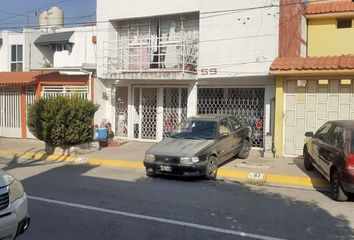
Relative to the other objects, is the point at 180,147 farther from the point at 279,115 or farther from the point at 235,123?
the point at 279,115

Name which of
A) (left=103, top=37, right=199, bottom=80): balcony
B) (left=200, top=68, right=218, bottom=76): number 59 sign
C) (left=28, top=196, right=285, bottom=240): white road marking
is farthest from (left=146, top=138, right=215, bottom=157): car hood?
(left=103, top=37, right=199, bottom=80): balcony

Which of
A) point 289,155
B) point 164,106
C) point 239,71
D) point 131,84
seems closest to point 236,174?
point 289,155

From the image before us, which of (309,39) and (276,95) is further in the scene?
(309,39)

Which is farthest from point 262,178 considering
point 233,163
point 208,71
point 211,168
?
point 208,71

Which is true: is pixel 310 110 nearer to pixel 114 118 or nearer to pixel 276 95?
pixel 276 95

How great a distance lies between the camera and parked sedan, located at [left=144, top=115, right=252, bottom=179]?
10.8m

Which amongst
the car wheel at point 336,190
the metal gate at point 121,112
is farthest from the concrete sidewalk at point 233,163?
the car wheel at point 336,190

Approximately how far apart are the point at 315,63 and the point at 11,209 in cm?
1058

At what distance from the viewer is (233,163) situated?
43.8 ft

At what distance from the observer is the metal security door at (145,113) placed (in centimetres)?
1816

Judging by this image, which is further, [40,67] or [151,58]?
[40,67]

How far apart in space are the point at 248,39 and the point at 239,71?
1.10 metres

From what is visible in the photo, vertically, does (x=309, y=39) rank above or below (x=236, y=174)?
above

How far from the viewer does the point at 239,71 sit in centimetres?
1525
